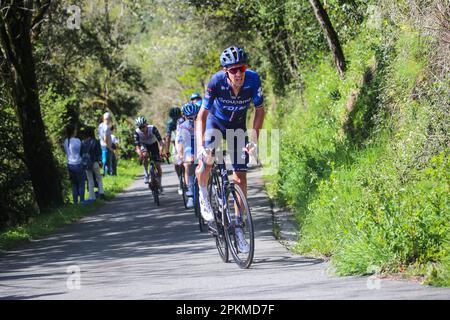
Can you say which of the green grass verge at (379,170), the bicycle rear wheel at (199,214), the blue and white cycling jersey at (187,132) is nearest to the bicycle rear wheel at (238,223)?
the green grass verge at (379,170)

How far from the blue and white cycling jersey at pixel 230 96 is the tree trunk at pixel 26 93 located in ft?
28.7

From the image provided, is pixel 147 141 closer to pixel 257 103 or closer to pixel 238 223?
pixel 257 103

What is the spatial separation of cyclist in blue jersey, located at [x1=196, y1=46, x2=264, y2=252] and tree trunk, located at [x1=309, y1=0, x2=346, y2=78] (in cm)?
612

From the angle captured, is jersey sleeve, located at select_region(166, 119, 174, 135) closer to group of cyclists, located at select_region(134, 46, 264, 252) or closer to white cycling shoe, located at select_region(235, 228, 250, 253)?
group of cyclists, located at select_region(134, 46, 264, 252)

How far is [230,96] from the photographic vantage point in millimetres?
9484

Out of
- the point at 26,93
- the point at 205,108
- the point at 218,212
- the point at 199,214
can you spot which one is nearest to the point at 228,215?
the point at 218,212

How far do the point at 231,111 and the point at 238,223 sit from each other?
4.83 ft

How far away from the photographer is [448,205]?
7.63 metres

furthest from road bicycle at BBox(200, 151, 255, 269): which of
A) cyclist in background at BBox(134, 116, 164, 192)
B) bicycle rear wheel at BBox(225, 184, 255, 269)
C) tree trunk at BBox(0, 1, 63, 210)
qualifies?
tree trunk at BBox(0, 1, 63, 210)
